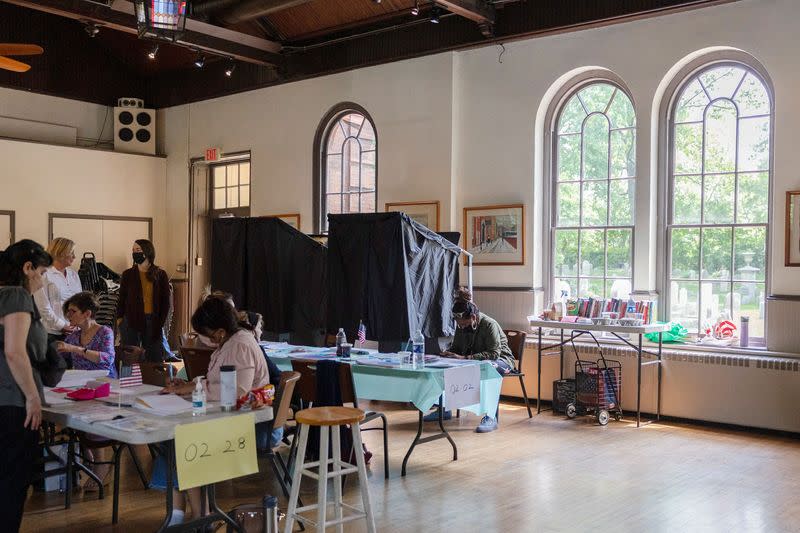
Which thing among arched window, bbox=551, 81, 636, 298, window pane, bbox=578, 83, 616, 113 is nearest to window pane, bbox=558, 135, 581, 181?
arched window, bbox=551, 81, 636, 298

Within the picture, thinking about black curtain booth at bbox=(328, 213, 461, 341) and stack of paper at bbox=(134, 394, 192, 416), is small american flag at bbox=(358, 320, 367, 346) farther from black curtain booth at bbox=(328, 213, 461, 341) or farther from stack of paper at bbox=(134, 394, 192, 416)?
stack of paper at bbox=(134, 394, 192, 416)

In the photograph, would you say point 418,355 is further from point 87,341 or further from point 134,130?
point 134,130

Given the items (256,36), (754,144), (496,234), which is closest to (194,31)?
(256,36)

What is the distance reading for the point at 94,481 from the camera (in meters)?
4.98

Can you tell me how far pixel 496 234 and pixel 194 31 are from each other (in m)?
4.03

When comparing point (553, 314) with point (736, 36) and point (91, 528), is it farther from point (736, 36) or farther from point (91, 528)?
point (91, 528)

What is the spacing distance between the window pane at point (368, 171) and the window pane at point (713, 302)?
158 inches

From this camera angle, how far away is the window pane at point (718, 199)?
7.17 metres

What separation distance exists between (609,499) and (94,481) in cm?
318

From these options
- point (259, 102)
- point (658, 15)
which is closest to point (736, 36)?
point (658, 15)

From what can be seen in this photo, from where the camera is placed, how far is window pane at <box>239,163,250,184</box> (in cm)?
1091

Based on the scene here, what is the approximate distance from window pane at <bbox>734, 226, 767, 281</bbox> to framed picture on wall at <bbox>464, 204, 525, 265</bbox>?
2054 millimetres

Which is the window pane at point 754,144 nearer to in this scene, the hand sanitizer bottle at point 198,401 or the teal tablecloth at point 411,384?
the teal tablecloth at point 411,384

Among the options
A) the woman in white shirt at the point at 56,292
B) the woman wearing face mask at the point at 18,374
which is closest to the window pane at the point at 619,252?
the woman in white shirt at the point at 56,292
